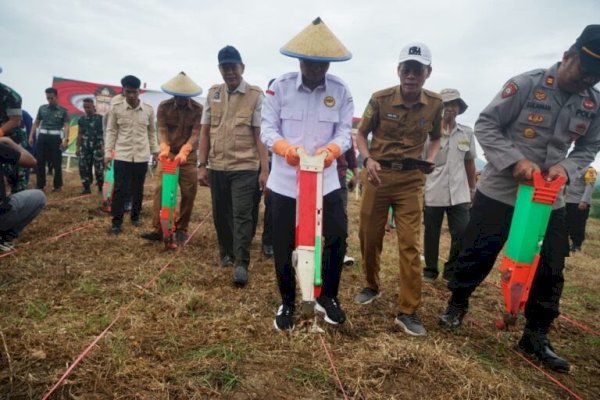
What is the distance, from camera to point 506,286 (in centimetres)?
258

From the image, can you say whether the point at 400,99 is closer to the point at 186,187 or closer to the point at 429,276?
the point at 429,276

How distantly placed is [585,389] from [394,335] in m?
1.16

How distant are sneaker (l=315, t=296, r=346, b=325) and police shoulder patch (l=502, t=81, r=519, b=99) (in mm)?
1878

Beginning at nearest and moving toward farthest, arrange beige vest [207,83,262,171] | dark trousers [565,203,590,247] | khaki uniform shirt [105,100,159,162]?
beige vest [207,83,262,171] → khaki uniform shirt [105,100,159,162] → dark trousers [565,203,590,247]

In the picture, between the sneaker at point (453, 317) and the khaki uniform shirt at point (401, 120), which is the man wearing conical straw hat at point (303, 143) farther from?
the sneaker at point (453, 317)

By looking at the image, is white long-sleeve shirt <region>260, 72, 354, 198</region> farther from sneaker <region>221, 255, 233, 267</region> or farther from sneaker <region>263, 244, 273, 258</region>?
sneaker <region>263, 244, 273, 258</region>

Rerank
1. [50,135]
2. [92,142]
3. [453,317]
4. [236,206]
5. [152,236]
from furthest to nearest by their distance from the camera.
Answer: [50,135] → [92,142] → [152,236] → [236,206] → [453,317]

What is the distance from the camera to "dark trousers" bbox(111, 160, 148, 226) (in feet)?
18.0

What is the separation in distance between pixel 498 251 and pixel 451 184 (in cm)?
180

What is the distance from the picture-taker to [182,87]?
491cm

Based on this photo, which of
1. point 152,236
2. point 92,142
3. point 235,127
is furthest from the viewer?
point 92,142

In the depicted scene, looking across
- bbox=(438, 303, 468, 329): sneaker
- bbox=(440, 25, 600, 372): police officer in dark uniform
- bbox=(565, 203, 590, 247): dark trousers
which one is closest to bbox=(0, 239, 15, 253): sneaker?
bbox=(438, 303, 468, 329): sneaker

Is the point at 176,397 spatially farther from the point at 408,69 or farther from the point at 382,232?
the point at 408,69

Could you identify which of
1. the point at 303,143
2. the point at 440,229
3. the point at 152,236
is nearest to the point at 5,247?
the point at 152,236
